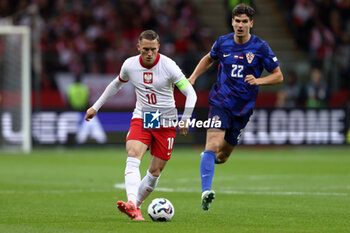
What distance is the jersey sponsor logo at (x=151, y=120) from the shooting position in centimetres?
862

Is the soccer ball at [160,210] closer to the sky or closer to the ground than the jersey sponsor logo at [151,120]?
closer to the ground

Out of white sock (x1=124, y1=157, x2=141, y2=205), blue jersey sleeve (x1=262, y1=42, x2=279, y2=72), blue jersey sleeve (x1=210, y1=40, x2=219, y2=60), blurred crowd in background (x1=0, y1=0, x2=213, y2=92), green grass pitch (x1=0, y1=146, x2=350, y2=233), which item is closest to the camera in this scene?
green grass pitch (x1=0, y1=146, x2=350, y2=233)

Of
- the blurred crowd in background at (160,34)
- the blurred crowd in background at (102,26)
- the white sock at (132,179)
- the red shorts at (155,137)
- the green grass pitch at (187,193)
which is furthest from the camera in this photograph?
the blurred crowd in background at (102,26)

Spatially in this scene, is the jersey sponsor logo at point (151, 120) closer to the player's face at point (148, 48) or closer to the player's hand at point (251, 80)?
the player's face at point (148, 48)

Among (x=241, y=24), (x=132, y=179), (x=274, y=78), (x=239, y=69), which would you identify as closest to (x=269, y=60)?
(x=274, y=78)

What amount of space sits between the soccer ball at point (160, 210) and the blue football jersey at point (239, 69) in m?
1.83

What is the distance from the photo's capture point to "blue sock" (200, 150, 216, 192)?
354 inches

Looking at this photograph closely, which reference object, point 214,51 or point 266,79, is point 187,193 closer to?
point 214,51

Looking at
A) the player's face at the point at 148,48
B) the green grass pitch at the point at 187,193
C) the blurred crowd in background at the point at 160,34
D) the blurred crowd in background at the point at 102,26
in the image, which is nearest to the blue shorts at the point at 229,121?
the green grass pitch at the point at 187,193

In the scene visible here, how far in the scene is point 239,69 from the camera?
9.63 meters

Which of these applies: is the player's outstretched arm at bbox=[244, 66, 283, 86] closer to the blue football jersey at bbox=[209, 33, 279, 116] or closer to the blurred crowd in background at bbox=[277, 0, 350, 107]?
the blue football jersey at bbox=[209, 33, 279, 116]

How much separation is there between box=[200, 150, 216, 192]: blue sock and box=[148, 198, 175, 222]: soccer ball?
71 centimetres


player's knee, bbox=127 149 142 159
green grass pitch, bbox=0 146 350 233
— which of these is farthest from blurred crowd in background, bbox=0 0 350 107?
player's knee, bbox=127 149 142 159

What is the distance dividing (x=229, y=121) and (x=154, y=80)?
1.45m
